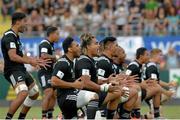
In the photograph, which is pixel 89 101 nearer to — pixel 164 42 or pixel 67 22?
pixel 164 42

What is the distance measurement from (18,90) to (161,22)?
611 inches

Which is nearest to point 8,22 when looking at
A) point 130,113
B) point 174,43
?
point 174,43

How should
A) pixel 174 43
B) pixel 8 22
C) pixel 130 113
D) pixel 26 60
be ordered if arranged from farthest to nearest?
pixel 8 22, pixel 174 43, pixel 130 113, pixel 26 60

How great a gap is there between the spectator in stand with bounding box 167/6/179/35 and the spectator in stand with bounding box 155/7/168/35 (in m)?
0.17

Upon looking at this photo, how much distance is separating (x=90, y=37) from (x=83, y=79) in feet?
3.10

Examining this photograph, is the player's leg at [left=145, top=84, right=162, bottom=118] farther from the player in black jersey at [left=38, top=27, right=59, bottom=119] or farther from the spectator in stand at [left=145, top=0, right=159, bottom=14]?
the spectator in stand at [left=145, top=0, right=159, bottom=14]

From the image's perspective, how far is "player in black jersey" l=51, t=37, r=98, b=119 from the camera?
47.9 ft

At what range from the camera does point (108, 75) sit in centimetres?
1617

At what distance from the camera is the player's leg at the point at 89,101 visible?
14.6m

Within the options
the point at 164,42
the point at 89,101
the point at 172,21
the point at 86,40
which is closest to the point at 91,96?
the point at 89,101

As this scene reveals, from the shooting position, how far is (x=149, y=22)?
3012 centimetres

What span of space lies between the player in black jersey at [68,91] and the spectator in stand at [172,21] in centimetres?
1523

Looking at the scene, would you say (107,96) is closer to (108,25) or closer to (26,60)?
(26,60)

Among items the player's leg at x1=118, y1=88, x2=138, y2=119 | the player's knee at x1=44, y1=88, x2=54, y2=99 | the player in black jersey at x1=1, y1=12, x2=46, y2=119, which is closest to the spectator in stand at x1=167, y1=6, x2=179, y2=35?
the player's knee at x1=44, y1=88, x2=54, y2=99
